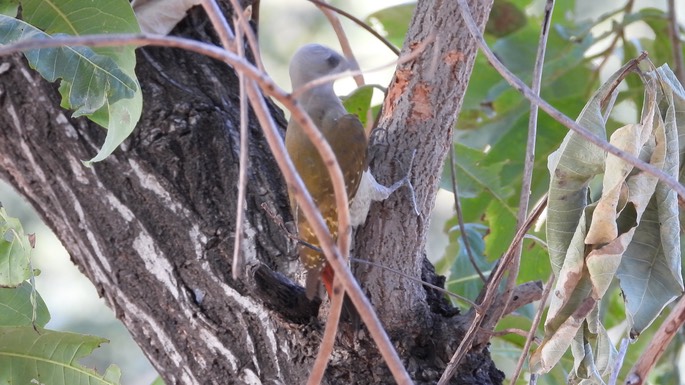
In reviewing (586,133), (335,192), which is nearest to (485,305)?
(586,133)

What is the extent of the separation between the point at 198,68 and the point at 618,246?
967 millimetres

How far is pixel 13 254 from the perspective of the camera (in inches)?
59.1

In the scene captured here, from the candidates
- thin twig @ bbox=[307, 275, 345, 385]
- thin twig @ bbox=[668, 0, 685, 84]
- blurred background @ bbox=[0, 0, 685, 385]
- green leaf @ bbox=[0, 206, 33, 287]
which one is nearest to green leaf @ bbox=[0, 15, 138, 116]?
green leaf @ bbox=[0, 206, 33, 287]

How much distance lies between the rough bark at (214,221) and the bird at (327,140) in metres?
0.17

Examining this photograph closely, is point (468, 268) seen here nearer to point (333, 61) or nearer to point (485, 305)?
point (333, 61)

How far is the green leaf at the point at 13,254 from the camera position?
1.49 m

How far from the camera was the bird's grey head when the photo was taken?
2.01 m

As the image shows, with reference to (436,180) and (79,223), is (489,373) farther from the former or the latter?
(79,223)

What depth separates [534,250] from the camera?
2.22 meters

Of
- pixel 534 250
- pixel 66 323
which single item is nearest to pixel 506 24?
pixel 534 250

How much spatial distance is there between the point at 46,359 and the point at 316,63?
91 centimetres

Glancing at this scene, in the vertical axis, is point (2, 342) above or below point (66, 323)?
below

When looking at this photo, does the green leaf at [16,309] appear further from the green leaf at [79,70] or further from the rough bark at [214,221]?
the green leaf at [79,70]

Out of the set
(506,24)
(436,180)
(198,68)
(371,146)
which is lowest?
(436,180)
